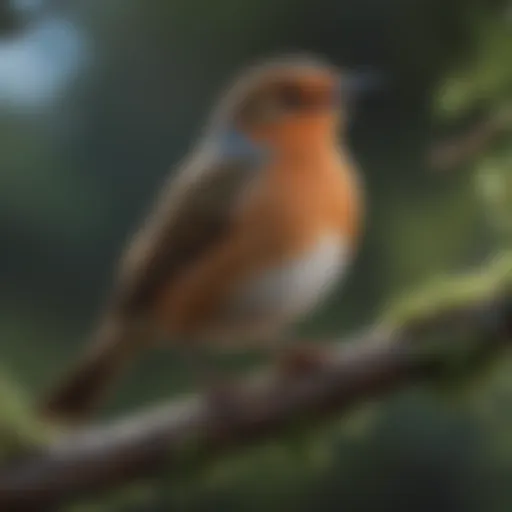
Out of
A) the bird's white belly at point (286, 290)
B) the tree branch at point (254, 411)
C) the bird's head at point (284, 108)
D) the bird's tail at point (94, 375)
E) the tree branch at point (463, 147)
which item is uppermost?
the bird's head at point (284, 108)

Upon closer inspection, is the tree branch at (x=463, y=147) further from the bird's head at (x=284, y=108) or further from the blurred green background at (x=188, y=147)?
the bird's head at (x=284, y=108)

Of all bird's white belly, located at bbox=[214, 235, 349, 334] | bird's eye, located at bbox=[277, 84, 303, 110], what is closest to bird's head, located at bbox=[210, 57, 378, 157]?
bird's eye, located at bbox=[277, 84, 303, 110]

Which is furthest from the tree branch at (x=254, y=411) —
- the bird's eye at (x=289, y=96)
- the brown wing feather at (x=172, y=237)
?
the bird's eye at (x=289, y=96)

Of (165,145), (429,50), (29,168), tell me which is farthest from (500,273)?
(29,168)

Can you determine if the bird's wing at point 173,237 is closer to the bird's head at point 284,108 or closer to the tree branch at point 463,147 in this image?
the bird's head at point 284,108

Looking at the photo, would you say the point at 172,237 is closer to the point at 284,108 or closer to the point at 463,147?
the point at 284,108

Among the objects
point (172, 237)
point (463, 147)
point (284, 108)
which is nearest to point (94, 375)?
point (172, 237)

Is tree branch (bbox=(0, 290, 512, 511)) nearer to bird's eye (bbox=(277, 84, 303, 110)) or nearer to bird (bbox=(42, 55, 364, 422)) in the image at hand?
bird (bbox=(42, 55, 364, 422))

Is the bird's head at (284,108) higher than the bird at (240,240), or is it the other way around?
the bird's head at (284,108)
